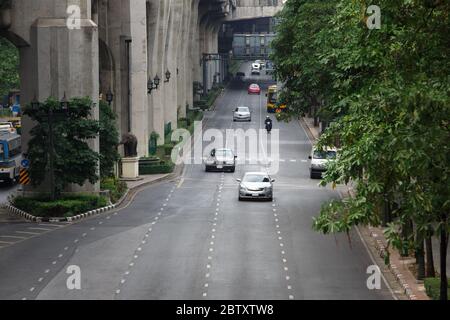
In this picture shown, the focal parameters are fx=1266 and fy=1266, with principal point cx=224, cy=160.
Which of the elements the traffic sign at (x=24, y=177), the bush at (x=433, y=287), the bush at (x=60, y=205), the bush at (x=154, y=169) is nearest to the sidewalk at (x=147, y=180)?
the bush at (x=154, y=169)

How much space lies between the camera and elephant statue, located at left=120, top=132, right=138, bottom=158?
7369 cm

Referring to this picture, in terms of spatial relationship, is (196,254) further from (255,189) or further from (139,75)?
(139,75)

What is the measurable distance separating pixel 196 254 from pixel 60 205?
13330mm

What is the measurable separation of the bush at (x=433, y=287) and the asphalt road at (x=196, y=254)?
122cm

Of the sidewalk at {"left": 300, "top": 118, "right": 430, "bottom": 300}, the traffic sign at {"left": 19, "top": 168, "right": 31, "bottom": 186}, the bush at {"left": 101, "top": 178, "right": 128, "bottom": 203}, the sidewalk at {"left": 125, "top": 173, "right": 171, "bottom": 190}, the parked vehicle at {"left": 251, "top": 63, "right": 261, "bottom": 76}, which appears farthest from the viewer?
the parked vehicle at {"left": 251, "top": 63, "right": 261, "bottom": 76}

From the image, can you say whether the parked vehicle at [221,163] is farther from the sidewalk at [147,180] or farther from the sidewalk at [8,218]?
the sidewalk at [8,218]

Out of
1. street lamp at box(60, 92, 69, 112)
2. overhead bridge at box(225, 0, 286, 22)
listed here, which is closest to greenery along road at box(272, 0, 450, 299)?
street lamp at box(60, 92, 69, 112)

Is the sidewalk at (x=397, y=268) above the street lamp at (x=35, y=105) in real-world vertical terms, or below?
below

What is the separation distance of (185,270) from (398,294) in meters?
7.44

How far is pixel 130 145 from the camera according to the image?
7419 centimetres

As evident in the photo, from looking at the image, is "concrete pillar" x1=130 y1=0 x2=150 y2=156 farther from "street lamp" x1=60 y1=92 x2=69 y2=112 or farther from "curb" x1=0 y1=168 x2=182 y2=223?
"street lamp" x1=60 y1=92 x2=69 y2=112

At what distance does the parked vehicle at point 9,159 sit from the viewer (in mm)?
71875

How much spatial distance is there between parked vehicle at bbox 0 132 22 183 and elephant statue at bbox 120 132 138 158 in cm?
630

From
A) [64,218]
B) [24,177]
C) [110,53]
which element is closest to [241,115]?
[110,53]
